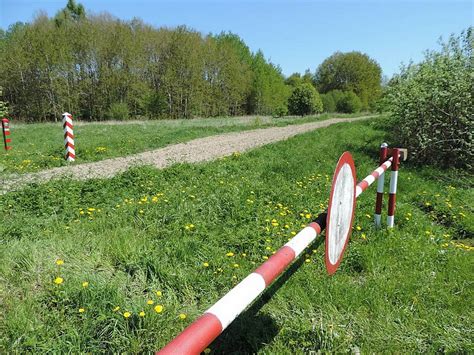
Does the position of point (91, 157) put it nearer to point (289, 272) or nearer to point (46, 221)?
point (46, 221)

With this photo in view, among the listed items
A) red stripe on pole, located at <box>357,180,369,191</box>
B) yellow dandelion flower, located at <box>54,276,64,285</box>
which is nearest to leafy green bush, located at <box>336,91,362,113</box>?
red stripe on pole, located at <box>357,180,369,191</box>

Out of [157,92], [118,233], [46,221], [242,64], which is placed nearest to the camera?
[118,233]

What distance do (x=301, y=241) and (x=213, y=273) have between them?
158cm

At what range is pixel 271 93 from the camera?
172 feet

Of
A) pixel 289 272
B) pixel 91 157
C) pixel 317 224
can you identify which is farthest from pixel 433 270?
pixel 91 157

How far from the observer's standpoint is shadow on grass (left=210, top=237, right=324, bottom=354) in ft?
8.44

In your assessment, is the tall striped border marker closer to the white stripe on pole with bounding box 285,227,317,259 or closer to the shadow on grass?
the white stripe on pole with bounding box 285,227,317,259

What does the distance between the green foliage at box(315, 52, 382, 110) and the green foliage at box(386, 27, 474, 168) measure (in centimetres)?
5749

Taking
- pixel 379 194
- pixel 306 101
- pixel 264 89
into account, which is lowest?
pixel 379 194

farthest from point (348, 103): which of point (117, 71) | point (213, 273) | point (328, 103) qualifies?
point (213, 273)

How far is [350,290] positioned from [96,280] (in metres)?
2.25

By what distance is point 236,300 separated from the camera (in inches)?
55.9

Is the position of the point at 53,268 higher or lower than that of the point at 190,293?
higher

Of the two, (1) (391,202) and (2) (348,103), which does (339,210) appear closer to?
(1) (391,202)
